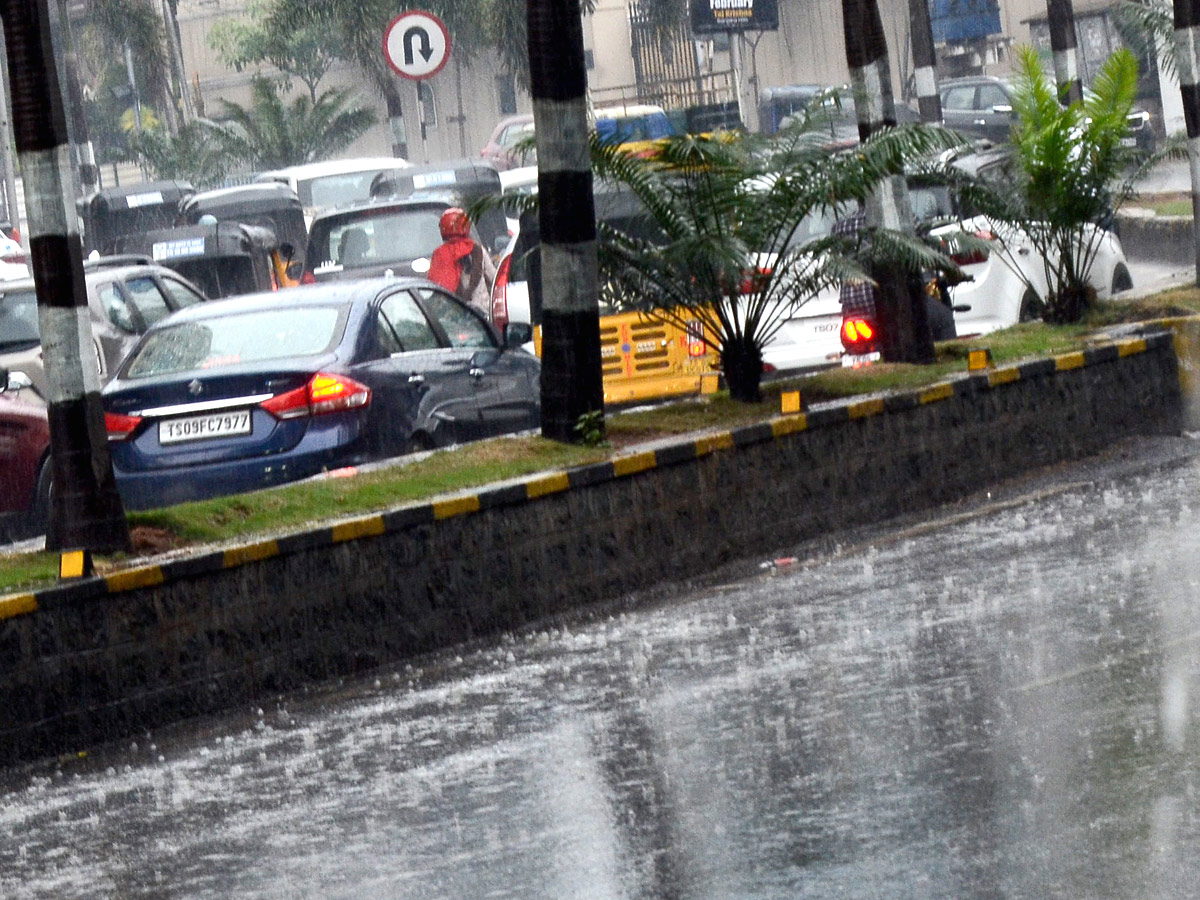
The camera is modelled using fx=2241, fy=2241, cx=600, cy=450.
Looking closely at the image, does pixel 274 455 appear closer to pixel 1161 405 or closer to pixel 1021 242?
pixel 1161 405

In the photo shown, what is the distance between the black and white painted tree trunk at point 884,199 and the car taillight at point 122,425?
5620 mm

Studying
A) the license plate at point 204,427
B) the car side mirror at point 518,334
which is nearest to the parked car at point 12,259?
the car side mirror at point 518,334

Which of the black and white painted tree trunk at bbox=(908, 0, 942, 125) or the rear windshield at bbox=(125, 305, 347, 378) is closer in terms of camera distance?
the rear windshield at bbox=(125, 305, 347, 378)

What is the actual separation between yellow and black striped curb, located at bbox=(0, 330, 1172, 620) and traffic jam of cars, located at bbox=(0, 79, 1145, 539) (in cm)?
148

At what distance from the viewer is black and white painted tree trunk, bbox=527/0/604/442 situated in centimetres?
1251

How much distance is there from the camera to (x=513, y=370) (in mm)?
14211

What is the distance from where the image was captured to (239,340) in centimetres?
1270

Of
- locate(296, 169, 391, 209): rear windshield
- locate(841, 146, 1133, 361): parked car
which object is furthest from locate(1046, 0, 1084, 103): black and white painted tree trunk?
locate(296, 169, 391, 209): rear windshield

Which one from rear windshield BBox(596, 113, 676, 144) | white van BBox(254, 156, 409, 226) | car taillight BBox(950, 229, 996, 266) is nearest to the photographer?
rear windshield BBox(596, 113, 676, 144)

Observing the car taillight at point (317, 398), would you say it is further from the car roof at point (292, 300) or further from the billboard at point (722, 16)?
the billboard at point (722, 16)

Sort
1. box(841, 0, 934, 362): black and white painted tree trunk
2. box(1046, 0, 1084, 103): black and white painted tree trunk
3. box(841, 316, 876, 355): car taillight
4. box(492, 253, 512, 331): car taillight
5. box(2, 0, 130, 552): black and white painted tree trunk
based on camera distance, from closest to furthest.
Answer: box(2, 0, 130, 552): black and white painted tree trunk < box(841, 0, 934, 362): black and white painted tree trunk < box(841, 316, 876, 355): car taillight < box(492, 253, 512, 331): car taillight < box(1046, 0, 1084, 103): black and white painted tree trunk

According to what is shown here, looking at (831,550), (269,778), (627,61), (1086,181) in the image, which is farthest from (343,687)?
(627,61)

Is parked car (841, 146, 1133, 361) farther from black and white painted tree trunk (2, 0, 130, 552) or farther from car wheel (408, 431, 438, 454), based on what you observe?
black and white painted tree trunk (2, 0, 130, 552)

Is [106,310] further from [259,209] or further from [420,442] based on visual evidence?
[259,209]
